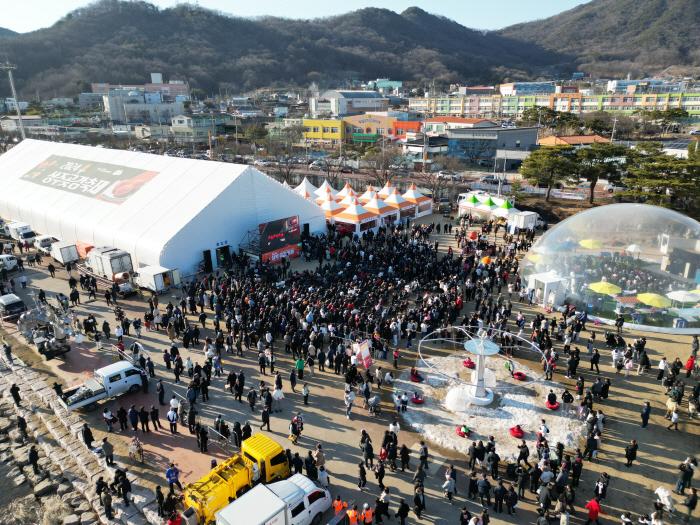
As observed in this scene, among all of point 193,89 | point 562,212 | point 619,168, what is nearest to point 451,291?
point 562,212

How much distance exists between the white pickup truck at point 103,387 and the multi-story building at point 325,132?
68.8 m

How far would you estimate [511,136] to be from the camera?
5925 centimetres

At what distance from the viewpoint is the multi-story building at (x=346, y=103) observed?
10025 centimetres

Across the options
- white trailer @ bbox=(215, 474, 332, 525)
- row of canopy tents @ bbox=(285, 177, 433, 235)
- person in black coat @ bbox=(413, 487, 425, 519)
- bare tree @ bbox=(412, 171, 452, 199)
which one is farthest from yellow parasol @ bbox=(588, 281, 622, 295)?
bare tree @ bbox=(412, 171, 452, 199)

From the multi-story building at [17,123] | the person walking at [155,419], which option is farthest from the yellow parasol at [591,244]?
the multi-story building at [17,123]

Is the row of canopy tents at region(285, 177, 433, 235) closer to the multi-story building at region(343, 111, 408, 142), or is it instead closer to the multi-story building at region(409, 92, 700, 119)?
the multi-story building at region(343, 111, 408, 142)

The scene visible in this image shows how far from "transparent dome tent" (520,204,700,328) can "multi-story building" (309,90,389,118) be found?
275ft

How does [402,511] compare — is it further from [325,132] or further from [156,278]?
[325,132]

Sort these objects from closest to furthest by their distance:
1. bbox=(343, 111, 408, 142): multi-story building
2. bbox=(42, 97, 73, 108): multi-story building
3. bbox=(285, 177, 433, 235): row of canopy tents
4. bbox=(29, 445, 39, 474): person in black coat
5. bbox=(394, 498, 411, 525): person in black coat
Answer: bbox=(394, 498, 411, 525): person in black coat, bbox=(29, 445, 39, 474): person in black coat, bbox=(285, 177, 433, 235): row of canopy tents, bbox=(343, 111, 408, 142): multi-story building, bbox=(42, 97, 73, 108): multi-story building

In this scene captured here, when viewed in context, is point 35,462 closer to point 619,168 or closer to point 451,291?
point 451,291

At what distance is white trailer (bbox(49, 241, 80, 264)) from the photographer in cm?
2502

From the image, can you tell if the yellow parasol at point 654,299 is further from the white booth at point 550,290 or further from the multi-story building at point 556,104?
the multi-story building at point 556,104

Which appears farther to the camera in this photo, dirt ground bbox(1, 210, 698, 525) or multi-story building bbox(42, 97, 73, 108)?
multi-story building bbox(42, 97, 73, 108)

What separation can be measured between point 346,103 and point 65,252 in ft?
280
